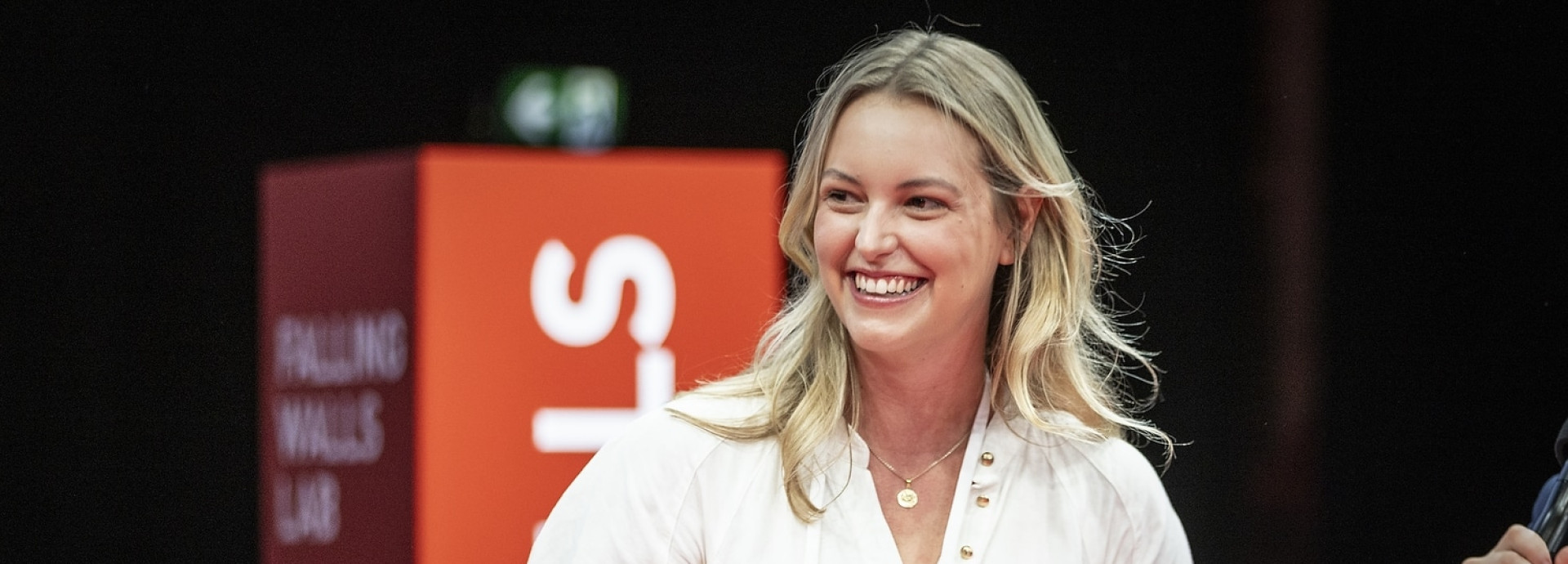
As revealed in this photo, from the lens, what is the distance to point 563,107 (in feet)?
14.3

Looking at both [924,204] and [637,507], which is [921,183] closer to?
[924,204]

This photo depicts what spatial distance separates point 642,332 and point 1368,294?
6.52 feet

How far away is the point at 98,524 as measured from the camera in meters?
3.94

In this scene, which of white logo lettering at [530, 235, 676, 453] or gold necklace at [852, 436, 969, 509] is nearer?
gold necklace at [852, 436, 969, 509]

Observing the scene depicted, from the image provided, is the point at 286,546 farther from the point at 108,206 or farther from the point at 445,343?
the point at 108,206

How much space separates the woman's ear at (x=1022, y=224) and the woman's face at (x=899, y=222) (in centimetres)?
7

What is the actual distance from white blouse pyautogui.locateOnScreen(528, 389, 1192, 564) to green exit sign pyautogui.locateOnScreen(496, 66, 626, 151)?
7.99ft

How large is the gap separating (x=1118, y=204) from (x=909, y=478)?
2593mm

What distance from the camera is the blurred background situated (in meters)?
3.78

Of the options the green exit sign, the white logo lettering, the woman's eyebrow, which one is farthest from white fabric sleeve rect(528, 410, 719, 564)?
the green exit sign

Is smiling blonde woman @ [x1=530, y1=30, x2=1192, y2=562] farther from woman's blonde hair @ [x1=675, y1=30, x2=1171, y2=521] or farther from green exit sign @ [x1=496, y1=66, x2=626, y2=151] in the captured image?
green exit sign @ [x1=496, y1=66, x2=626, y2=151]

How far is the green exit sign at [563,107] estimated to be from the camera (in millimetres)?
4305

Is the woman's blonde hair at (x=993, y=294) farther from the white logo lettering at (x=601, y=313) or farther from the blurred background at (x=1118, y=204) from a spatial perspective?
the blurred background at (x=1118, y=204)

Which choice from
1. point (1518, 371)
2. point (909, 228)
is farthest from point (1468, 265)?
point (909, 228)
